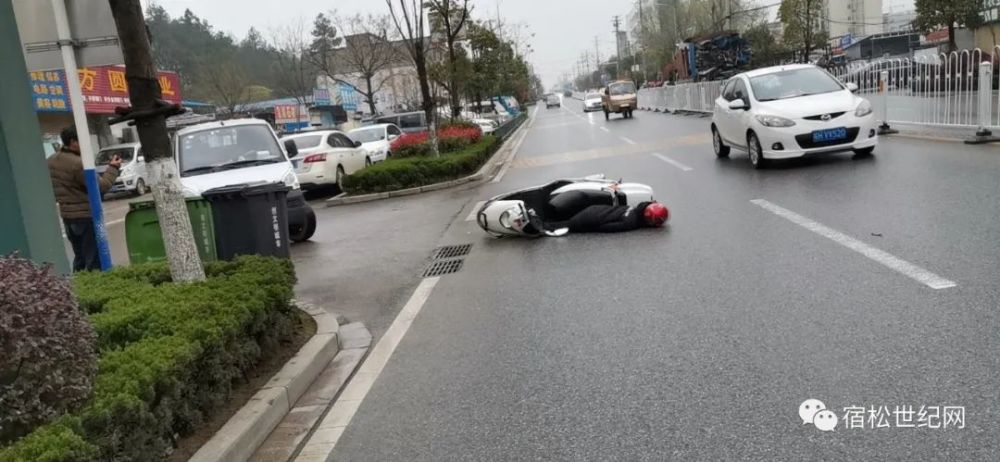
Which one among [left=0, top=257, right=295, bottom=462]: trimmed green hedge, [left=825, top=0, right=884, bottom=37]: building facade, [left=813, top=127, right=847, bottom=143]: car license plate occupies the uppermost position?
[left=825, top=0, right=884, bottom=37]: building facade

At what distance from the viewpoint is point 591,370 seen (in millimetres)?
4582

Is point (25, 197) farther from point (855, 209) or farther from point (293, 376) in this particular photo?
point (855, 209)

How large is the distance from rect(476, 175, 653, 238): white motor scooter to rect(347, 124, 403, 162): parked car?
497 inches

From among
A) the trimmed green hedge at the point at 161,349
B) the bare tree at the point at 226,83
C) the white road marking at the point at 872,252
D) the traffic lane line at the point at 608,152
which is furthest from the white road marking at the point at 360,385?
the bare tree at the point at 226,83

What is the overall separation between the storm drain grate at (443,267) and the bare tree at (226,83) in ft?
132

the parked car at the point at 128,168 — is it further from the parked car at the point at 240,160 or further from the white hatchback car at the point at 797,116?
the white hatchback car at the point at 797,116

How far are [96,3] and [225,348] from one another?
3.79 m

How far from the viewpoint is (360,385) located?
495cm

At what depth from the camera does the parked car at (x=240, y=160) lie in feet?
34.7

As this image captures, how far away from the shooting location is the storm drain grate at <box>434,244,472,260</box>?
29.1 feet

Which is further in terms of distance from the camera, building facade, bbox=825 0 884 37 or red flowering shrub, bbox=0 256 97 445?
building facade, bbox=825 0 884 37

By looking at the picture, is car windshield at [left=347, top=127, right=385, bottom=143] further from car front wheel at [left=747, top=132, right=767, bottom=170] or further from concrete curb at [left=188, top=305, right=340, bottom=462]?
concrete curb at [left=188, top=305, right=340, bottom=462]

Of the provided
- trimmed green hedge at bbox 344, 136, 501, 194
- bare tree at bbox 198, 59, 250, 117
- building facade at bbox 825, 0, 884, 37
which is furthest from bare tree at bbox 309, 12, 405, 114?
building facade at bbox 825, 0, 884, 37

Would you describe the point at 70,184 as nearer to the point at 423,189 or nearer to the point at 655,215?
the point at 655,215
